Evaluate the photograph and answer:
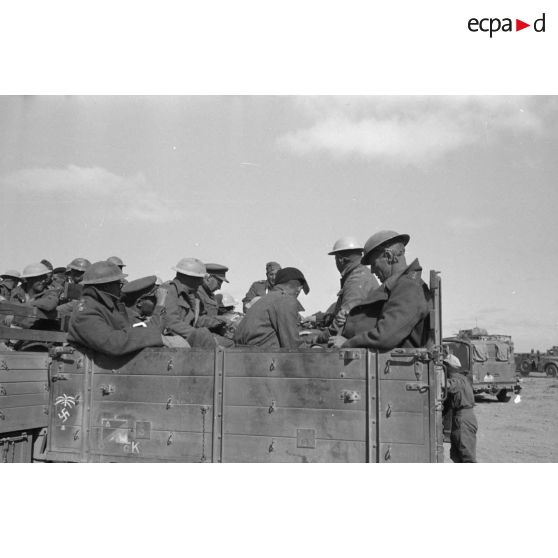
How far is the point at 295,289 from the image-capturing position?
19.1ft

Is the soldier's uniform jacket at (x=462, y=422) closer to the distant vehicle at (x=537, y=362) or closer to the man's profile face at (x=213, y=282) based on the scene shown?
the man's profile face at (x=213, y=282)

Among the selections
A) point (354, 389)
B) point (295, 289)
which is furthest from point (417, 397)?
point (295, 289)

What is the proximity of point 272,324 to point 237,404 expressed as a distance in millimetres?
1029

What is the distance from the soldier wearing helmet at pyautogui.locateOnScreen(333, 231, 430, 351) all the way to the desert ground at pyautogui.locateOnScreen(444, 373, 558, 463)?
6.28 metres

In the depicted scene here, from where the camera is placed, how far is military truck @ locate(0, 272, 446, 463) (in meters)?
4.11

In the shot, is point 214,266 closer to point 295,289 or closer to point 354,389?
point 295,289

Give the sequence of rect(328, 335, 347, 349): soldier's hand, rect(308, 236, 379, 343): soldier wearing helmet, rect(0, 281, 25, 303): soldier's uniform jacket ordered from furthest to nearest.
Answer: rect(0, 281, 25, 303): soldier's uniform jacket < rect(308, 236, 379, 343): soldier wearing helmet < rect(328, 335, 347, 349): soldier's hand

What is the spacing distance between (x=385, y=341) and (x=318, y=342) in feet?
5.03

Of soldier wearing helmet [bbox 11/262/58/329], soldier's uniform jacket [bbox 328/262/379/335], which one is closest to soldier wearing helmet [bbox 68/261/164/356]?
soldier wearing helmet [bbox 11/262/58/329]

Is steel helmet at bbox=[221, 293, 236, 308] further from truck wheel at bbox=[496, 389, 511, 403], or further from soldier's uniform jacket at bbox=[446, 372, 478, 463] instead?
truck wheel at bbox=[496, 389, 511, 403]

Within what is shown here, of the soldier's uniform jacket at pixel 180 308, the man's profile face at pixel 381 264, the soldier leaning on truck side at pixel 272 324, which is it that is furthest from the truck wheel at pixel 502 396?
the man's profile face at pixel 381 264

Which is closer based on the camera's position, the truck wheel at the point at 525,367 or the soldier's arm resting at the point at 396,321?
the soldier's arm resting at the point at 396,321

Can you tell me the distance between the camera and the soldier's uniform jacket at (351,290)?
5.77 meters

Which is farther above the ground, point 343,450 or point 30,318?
point 30,318
